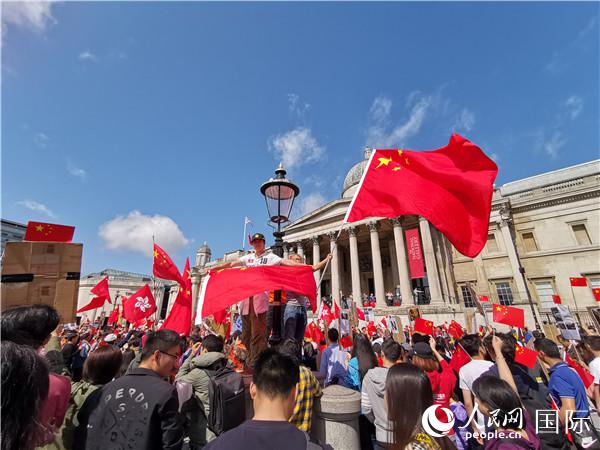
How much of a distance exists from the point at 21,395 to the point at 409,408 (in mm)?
2267

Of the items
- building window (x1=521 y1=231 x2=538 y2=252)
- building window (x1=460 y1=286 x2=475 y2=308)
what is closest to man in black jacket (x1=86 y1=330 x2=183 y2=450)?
building window (x1=460 y1=286 x2=475 y2=308)

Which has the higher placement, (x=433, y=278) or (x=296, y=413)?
(x=433, y=278)

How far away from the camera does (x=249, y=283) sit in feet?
12.2

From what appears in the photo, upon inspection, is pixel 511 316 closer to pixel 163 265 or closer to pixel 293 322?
pixel 293 322

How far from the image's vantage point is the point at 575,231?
23000 millimetres

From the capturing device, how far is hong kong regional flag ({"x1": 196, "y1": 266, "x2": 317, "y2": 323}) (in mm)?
3637

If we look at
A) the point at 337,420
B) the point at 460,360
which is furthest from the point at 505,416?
the point at 460,360

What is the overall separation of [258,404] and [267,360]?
262 mm

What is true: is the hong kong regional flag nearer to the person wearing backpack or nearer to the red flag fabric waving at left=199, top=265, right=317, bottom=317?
the red flag fabric waving at left=199, top=265, right=317, bottom=317

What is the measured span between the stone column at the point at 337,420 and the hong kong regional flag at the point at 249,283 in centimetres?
121

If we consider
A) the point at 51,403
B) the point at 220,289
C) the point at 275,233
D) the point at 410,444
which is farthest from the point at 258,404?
the point at 275,233

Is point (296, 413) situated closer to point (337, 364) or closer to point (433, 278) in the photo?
Result: point (337, 364)

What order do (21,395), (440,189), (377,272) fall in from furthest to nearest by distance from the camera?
(377,272), (440,189), (21,395)

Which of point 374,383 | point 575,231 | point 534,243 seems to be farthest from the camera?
point 534,243
